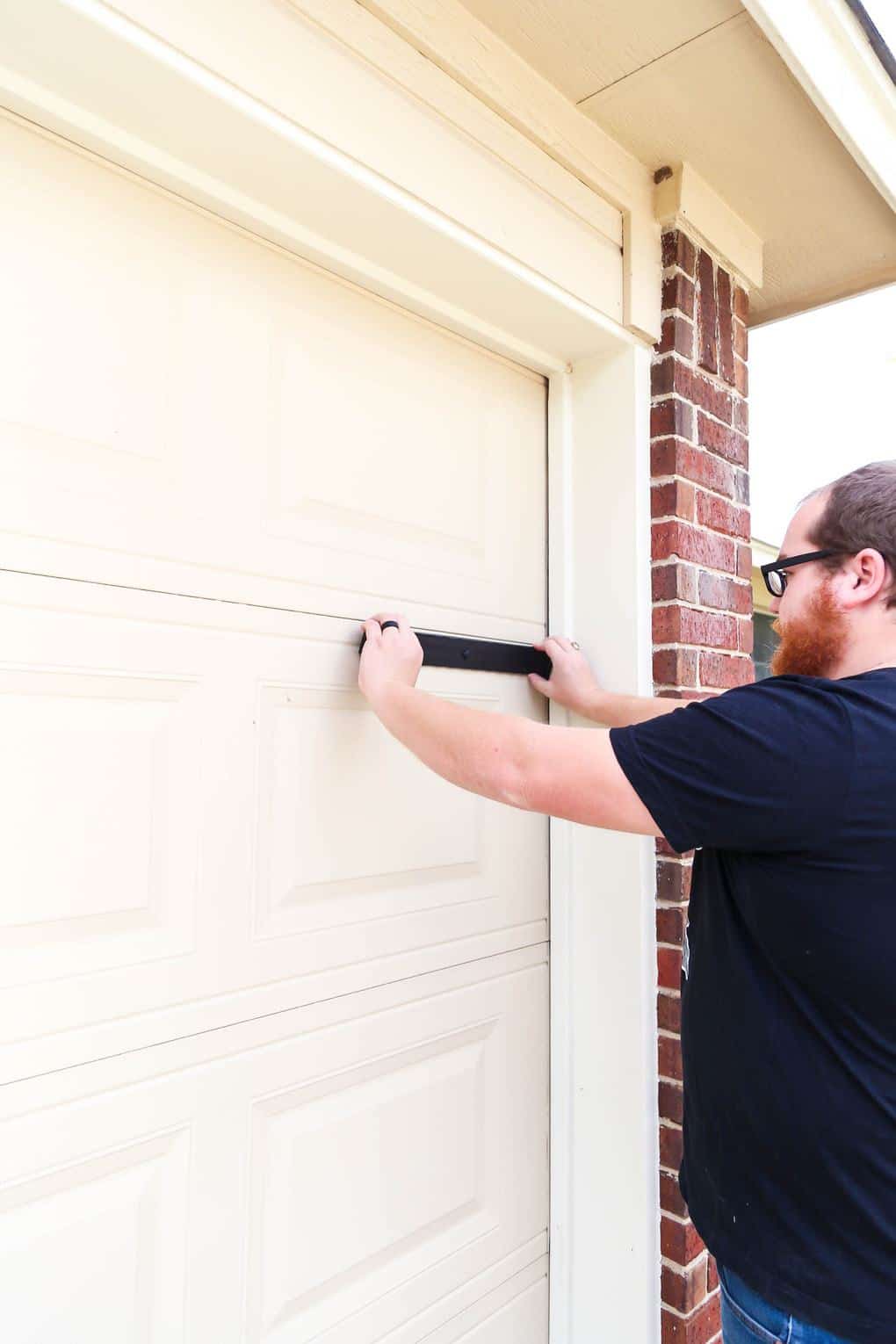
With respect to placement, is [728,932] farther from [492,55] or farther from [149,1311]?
[492,55]

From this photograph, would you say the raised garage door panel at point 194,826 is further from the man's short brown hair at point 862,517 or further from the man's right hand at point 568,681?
the man's short brown hair at point 862,517

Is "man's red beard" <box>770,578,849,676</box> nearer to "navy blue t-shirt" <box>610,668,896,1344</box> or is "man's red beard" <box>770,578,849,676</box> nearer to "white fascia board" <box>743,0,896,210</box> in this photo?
"navy blue t-shirt" <box>610,668,896,1344</box>

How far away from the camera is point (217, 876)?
1.36 m

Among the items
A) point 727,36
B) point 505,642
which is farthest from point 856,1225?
point 727,36

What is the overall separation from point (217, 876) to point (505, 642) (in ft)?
2.73

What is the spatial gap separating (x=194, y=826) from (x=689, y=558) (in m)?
1.27

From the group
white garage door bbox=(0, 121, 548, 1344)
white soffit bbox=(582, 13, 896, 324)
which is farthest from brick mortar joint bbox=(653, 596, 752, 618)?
white soffit bbox=(582, 13, 896, 324)

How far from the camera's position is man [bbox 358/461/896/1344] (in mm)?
1122

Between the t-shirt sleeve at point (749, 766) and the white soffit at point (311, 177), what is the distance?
0.99 m

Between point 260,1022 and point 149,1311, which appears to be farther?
point 260,1022

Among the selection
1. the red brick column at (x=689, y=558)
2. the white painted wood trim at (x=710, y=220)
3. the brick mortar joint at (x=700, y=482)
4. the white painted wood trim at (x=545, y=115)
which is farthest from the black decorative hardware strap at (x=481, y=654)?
the white painted wood trim at (x=710, y=220)

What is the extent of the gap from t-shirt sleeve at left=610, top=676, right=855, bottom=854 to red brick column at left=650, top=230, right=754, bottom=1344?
742mm

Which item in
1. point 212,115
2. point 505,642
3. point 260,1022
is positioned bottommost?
point 260,1022

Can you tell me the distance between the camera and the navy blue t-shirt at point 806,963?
1117 mm
